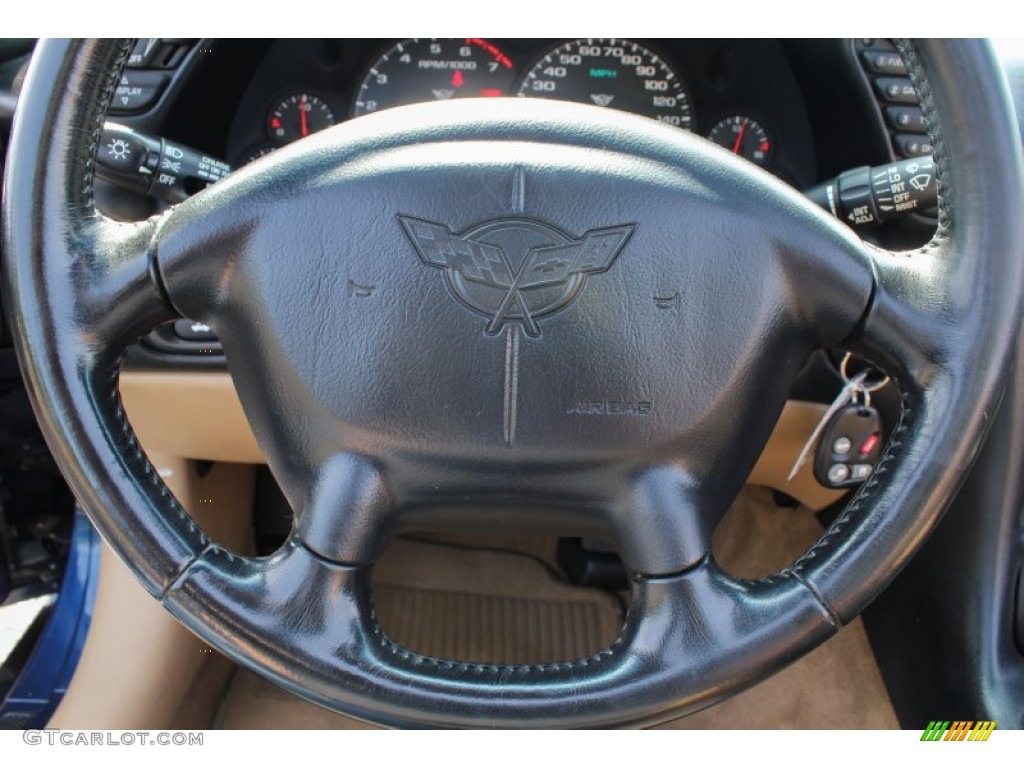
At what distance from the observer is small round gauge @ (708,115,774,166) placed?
1285 millimetres

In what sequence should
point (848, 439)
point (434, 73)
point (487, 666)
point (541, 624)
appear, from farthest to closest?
point (541, 624) < point (434, 73) < point (848, 439) < point (487, 666)

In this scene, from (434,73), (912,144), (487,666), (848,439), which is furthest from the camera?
(434,73)

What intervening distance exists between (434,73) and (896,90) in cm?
61

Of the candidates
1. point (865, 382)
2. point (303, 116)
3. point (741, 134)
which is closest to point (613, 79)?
point (741, 134)

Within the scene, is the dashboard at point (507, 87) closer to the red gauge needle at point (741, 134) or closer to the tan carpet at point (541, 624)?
the red gauge needle at point (741, 134)

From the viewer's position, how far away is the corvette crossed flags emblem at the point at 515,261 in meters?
0.67

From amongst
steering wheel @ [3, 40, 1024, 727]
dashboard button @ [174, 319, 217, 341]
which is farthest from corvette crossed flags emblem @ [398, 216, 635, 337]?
dashboard button @ [174, 319, 217, 341]

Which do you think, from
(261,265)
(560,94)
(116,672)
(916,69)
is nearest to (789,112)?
(560,94)

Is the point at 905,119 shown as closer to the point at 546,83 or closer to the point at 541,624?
the point at 546,83

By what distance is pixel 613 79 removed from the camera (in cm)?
130

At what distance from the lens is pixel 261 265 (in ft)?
2.29

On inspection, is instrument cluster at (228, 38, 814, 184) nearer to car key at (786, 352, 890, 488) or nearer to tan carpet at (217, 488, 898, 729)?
car key at (786, 352, 890, 488)

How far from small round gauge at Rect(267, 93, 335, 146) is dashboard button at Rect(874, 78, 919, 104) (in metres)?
0.74

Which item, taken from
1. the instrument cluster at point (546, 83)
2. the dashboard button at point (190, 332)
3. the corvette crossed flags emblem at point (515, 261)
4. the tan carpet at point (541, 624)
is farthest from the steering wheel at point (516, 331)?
the tan carpet at point (541, 624)
